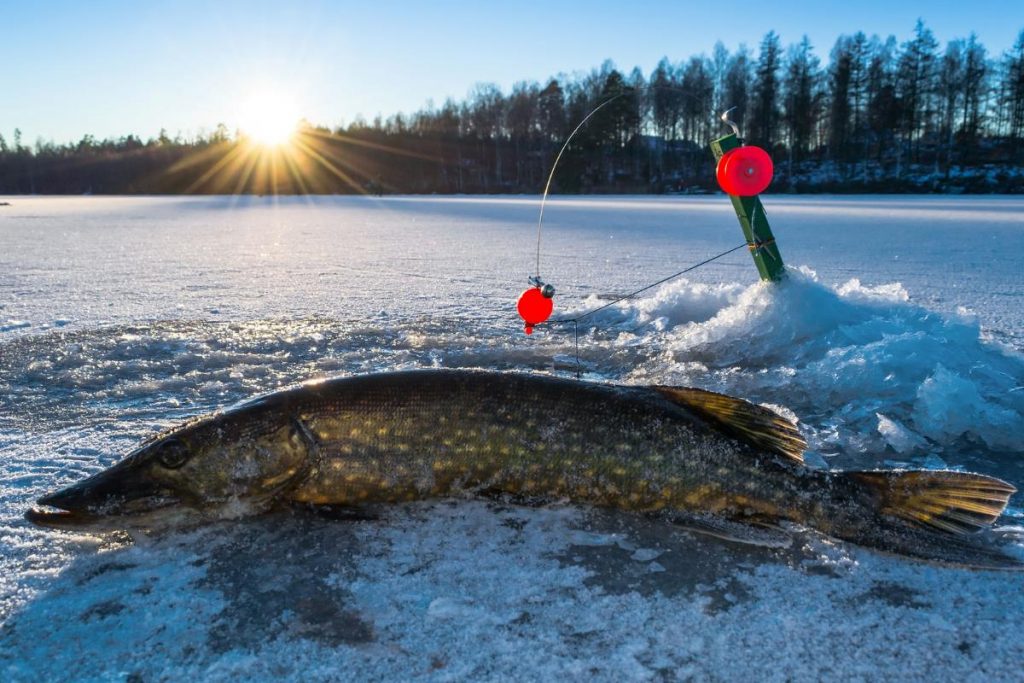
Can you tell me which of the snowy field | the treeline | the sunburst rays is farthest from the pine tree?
the snowy field

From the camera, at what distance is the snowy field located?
1.59 m

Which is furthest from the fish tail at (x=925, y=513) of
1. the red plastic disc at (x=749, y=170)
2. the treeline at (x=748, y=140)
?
the treeline at (x=748, y=140)

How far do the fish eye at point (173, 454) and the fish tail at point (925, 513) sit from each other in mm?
1952

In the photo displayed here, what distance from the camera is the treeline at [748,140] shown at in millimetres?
46750

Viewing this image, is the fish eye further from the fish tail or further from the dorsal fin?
the fish tail

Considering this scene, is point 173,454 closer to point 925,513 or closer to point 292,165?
point 925,513

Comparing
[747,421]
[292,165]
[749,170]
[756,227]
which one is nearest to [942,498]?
[747,421]

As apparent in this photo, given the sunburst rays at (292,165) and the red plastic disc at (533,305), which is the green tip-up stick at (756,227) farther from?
the sunburst rays at (292,165)

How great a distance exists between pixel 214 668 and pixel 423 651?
0.47m

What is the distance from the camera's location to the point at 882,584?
183 cm

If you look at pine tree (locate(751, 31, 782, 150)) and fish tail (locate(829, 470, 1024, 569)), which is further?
pine tree (locate(751, 31, 782, 150))

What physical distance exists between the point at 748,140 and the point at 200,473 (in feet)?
189

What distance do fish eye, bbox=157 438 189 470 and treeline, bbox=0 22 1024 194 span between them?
3832 centimetres

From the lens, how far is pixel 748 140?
53.8m
